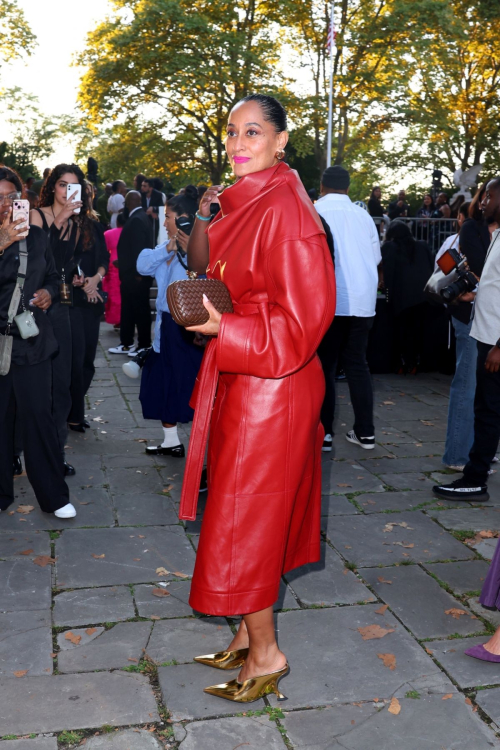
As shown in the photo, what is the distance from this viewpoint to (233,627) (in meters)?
3.86

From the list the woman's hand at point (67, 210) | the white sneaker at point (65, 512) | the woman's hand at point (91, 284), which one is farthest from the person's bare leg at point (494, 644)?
the woman's hand at point (91, 284)

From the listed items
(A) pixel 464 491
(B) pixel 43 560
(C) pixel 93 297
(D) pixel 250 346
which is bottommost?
(B) pixel 43 560

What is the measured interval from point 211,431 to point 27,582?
1.72m

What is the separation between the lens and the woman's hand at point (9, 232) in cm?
471

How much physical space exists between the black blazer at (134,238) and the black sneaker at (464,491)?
582cm

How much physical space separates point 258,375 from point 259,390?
0.09 m

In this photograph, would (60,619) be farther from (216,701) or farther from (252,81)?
(252,81)

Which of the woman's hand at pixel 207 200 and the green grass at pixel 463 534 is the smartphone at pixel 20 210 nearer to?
the woman's hand at pixel 207 200

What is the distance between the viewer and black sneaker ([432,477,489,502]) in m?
5.66

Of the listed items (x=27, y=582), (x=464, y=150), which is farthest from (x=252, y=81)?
(x=27, y=582)

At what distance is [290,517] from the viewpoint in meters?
3.03

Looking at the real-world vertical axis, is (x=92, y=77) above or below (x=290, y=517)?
above

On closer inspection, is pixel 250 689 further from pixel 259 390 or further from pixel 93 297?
pixel 93 297

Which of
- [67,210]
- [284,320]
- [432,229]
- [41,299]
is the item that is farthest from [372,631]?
[432,229]
